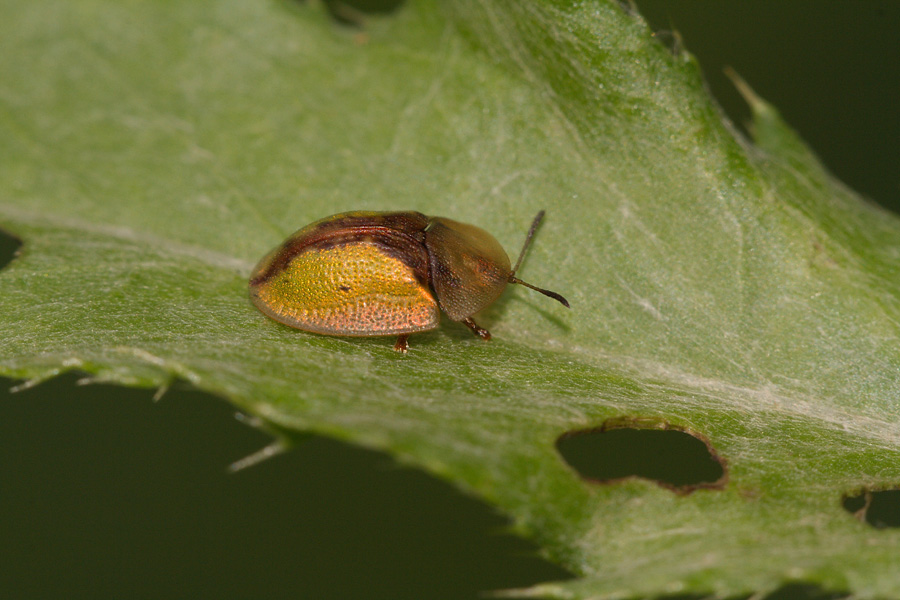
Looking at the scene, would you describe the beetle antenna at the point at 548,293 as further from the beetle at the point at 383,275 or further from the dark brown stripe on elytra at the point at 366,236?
the dark brown stripe on elytra at the point at 366,236

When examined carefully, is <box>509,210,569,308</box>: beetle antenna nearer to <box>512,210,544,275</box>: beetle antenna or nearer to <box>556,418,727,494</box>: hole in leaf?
<box>512,210,544,275</box>: beetle antenna

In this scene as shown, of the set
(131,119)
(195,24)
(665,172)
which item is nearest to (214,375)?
(665,172)

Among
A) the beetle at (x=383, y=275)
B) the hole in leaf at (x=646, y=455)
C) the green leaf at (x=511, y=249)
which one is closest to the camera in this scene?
the green leaf at (x=511, y=249)

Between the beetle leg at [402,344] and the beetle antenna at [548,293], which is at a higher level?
the beetle antenna at [548,293]

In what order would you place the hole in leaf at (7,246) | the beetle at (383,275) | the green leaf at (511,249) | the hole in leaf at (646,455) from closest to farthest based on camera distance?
the green leaf at (511,249), the hole in leaf at (646,455), the beetle at (383,275), the hole in leaf at (7,246)

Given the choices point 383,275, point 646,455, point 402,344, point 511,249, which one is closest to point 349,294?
point 383,275

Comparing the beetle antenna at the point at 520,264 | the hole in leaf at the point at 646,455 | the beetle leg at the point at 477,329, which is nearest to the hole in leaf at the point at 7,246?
the beetle leg at the point at 477,329
